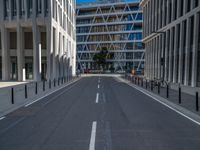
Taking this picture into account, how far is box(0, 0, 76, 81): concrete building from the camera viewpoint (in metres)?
32.8

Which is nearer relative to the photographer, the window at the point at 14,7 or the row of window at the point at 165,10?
the row of window at the point at 165,10

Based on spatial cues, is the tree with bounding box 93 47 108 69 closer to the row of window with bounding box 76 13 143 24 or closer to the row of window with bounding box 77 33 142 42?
the row of window with bounding box 77 33 142 42

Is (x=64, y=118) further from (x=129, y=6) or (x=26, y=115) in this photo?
(x=129, y=6)

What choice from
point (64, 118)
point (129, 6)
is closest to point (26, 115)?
point (64, 118)

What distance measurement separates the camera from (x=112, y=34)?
88250 mm

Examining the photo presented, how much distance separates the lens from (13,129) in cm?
736

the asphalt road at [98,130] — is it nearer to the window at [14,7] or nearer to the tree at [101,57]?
the window at [14,7]

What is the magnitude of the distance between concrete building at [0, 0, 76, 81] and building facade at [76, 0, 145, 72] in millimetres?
51483

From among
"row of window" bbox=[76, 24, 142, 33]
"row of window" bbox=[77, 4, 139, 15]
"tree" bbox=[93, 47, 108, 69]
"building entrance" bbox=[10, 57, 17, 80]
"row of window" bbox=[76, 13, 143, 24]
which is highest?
"row of window" bbox=[77, 4, 139, 15]

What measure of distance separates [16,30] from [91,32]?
58853mm

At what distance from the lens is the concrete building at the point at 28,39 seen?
32.8m

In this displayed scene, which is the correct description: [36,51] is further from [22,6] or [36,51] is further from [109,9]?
[109,9]

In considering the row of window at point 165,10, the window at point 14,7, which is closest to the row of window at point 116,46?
the row of window at point 165,10

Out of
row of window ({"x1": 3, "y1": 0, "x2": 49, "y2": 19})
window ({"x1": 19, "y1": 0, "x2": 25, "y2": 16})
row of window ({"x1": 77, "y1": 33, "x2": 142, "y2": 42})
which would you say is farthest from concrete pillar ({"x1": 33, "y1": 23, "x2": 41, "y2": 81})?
row of window ({"x1": 77, "y1": 33, "x2": 142, "y2": 42})
